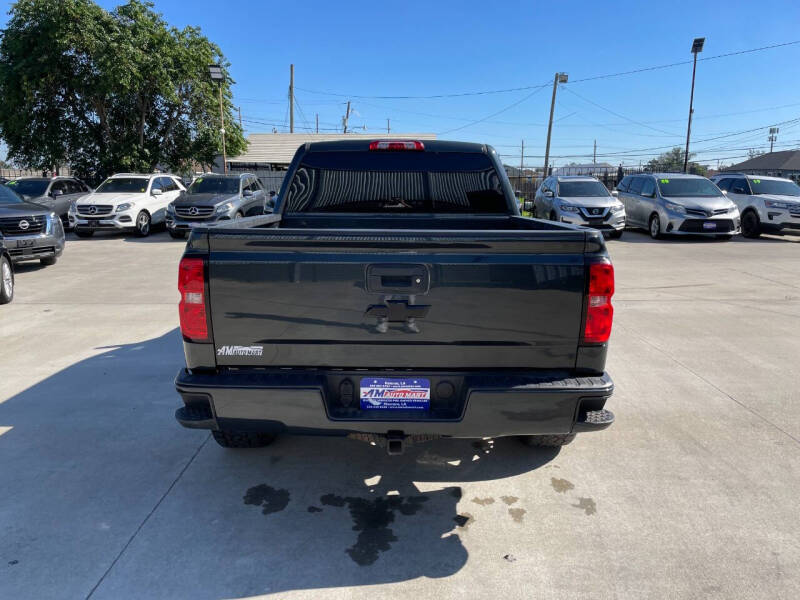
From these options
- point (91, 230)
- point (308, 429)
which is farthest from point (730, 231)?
point (91, 230)

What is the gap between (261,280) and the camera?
2736mm

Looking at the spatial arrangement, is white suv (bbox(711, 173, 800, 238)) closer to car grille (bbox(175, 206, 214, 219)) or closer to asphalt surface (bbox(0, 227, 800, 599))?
asphalt surface (bbox(0, 227, 800, 599))

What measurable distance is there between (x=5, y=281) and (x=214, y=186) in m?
9.75

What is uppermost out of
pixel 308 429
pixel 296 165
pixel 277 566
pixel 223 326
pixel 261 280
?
pixel 296 165

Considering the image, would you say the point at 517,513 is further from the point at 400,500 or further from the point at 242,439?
the point at 242,439

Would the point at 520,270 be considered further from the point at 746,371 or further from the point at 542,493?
the point at 746,371

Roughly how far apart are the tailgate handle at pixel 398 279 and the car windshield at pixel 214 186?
15487 mm

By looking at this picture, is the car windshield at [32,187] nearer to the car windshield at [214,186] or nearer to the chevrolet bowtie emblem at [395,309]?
the car windshield at [214,186]

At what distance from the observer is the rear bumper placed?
278 centimetres

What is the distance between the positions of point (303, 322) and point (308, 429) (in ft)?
1.83

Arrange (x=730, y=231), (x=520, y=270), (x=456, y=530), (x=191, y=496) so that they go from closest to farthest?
(x=520, y=270) → (x=456, y=530) → (x=191, y=496) → (x=730, y=231)

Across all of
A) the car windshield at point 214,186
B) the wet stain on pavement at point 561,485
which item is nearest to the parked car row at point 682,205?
the car windshield at point 214,186

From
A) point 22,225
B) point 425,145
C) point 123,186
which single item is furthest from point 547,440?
point 123,186

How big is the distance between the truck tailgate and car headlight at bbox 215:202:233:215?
14028 mm
